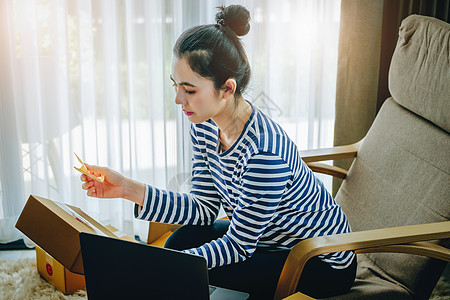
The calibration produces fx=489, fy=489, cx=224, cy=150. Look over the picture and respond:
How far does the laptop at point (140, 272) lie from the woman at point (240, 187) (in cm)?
15

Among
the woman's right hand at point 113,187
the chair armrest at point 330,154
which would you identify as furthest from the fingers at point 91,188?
the chair armrest at point 330,154

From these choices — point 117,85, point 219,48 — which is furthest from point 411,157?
point 117,85

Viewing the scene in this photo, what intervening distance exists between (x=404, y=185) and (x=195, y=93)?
75 centimetres

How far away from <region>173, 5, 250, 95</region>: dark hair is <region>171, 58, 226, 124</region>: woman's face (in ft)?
0.05

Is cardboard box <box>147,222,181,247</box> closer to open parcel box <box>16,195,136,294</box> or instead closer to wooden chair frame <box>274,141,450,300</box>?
open parcel box <box>16,195,136,294</box>

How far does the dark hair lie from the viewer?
3.81 ft

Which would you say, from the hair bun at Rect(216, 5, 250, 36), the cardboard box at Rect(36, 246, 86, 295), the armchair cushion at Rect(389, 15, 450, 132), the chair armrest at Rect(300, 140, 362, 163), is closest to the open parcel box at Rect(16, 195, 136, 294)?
the cardboard box at Rect(36, 246, 86, 295)

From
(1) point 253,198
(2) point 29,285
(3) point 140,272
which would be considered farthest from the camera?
(2) point 29,285

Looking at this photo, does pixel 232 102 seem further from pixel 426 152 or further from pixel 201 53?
pixel 426 152

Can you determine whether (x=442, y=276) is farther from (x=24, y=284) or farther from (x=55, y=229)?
(x=24, y=284)

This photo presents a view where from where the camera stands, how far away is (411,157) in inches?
60.2

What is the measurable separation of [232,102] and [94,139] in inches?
40.5

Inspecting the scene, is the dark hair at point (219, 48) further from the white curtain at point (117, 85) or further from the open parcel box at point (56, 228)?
the white curtain at point (117, 85)

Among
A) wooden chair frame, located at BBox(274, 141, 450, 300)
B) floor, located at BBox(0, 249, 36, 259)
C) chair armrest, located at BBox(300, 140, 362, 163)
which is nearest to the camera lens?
wooden chair frame, located at BBox(274, 141, 450, 300)
